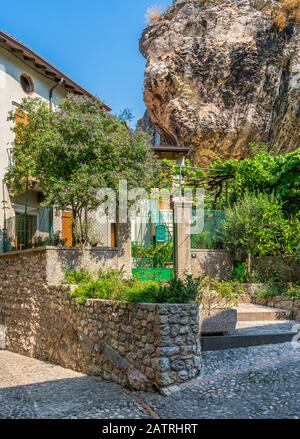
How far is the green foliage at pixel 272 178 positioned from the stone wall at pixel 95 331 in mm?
7186

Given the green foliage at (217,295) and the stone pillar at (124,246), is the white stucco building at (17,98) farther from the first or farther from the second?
the green foliage at (217,295)

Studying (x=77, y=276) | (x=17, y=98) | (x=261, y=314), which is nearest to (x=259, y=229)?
(x=261, y=314)

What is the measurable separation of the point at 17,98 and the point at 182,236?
764 cm

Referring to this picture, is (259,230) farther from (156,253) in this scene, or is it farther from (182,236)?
(156,253)

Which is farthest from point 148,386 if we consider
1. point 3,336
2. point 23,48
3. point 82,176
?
point 23,48

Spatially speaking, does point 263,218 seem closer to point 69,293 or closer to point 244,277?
point 244,277

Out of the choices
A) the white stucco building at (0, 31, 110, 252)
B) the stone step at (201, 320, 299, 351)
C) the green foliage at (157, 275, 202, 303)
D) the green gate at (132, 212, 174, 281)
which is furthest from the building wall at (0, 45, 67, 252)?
the stone step at (201, 320, 299, 351)

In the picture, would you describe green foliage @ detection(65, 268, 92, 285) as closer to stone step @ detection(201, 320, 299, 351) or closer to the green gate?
the green gate

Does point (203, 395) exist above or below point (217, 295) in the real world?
below

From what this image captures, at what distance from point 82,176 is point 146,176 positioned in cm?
166

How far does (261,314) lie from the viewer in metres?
9.59

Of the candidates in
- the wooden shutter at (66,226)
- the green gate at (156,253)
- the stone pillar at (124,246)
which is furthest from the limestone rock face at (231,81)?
the stone pillar at (124,246)

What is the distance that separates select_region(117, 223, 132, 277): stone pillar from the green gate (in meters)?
0.61

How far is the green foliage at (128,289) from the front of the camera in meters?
6.51
